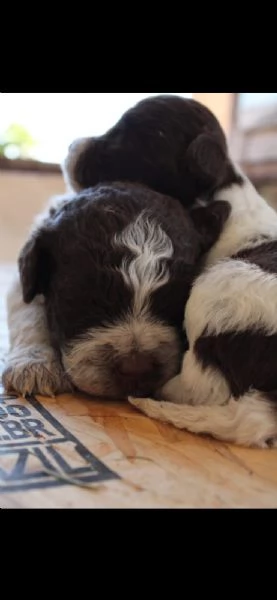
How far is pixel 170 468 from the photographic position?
1.94m

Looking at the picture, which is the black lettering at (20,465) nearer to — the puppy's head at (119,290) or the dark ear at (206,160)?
the puppy's head at (119,290)

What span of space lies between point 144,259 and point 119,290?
0.47 feet

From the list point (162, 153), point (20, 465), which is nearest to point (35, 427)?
point (20, 465)

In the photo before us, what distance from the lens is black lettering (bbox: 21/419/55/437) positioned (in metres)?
2.15

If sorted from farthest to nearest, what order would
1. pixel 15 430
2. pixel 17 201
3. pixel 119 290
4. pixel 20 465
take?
pixel 17 201
pixel 119 290
pixel 15 430
pixel 20 465

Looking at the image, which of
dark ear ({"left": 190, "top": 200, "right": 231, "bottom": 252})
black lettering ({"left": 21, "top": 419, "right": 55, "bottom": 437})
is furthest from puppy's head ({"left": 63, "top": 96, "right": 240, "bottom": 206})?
black lettering ({"left": 21, "top": 419, "right": 55, "bottom": 437})

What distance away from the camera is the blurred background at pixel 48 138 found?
25.7ft

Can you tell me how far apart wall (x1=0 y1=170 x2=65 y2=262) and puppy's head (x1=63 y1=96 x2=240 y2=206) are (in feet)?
17.2

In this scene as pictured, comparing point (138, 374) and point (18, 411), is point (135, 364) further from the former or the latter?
point (18, 411)

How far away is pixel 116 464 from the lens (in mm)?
1938
